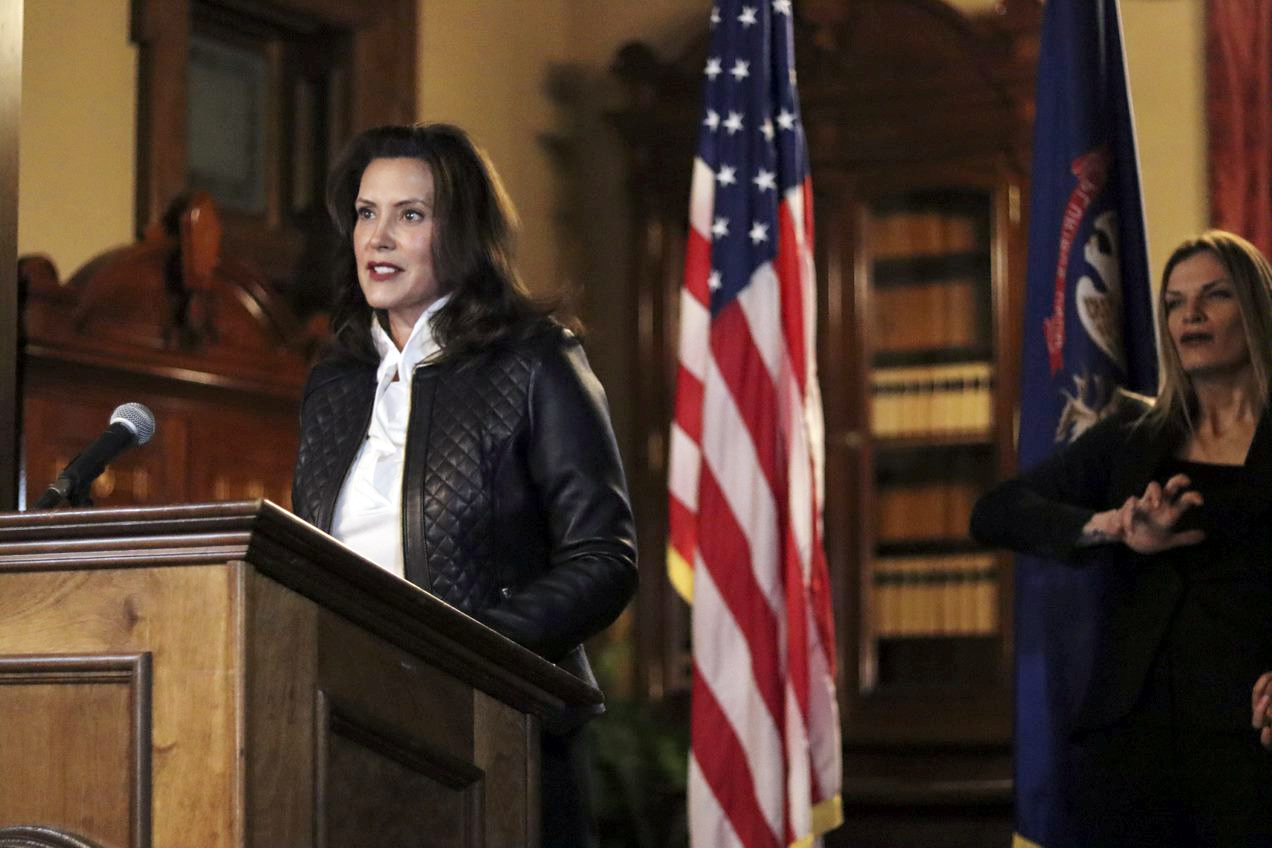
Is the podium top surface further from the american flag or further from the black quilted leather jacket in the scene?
the american flag

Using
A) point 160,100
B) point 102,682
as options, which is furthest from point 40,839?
point 160,100

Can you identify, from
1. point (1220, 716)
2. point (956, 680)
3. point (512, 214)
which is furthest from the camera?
point (956, 680)

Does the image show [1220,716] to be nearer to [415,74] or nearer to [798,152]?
[798,152]

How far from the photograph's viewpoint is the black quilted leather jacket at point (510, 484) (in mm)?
1937

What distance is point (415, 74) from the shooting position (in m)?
5.75

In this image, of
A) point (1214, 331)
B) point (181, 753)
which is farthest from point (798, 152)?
point (181, 753)

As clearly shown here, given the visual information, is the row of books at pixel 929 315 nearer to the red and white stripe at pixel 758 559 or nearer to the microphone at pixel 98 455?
the red and white stripe at pixel 758 559

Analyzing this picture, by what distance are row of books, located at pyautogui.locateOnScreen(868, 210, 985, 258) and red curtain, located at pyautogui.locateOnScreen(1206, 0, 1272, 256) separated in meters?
0.71

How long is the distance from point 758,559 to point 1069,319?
84 centimetres

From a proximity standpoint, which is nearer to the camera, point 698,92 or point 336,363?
point 336,363

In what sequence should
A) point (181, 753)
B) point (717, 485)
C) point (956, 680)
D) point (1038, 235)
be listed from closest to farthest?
point (181, 753)
point (1038, 235)
point (717, 485)
point (956, 680)

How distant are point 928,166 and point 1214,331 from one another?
2754 mm

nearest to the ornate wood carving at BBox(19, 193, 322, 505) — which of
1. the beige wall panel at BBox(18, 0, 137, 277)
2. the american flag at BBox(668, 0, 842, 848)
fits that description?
the beige wall panel at BBox(18, 0, 137, 277)

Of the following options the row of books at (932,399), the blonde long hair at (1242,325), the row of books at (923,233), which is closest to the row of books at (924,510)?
the row of books at (932,399)
